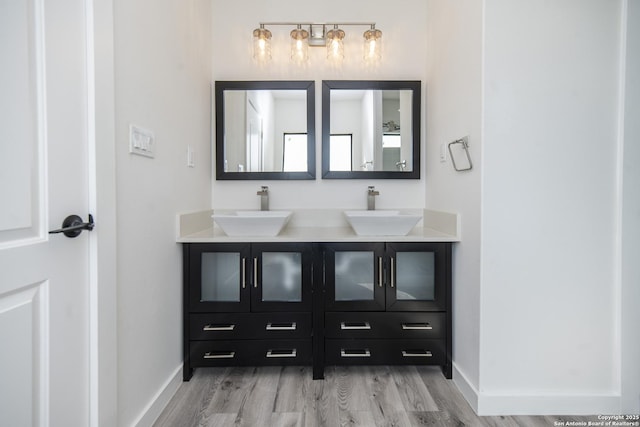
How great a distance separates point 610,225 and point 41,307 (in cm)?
224

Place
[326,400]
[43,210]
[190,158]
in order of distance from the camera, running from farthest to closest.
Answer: [190,158] < [326,400] < [43,210]

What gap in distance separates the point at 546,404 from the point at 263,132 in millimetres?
2244

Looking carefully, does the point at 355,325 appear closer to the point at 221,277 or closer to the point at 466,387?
the point at 466,387

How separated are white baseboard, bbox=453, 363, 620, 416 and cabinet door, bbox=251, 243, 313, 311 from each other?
987 millimetres

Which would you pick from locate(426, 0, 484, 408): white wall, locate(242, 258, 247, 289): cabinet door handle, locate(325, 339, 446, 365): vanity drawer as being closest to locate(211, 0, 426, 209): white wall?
locate(426, 0, 484, 408): white wall

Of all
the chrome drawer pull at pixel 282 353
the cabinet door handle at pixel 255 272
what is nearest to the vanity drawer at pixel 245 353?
the chrome drawer pull at pixel 282 353

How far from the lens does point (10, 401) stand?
31.3 inches

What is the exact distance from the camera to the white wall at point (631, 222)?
4.53 ft

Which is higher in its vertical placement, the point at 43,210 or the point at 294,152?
the point at 294,152

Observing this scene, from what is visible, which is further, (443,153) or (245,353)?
(443,153)

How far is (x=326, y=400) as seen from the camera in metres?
1.54

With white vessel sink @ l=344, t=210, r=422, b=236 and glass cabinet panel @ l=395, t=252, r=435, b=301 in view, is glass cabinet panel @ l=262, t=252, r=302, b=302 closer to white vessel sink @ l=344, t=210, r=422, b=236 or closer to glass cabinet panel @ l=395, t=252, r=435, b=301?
white vessel sink @ l=344, t=210, r=422, b=236

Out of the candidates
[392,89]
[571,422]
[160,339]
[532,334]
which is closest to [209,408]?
[160,339]

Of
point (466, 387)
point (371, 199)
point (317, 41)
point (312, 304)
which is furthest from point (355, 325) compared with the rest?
point (317, 41)
